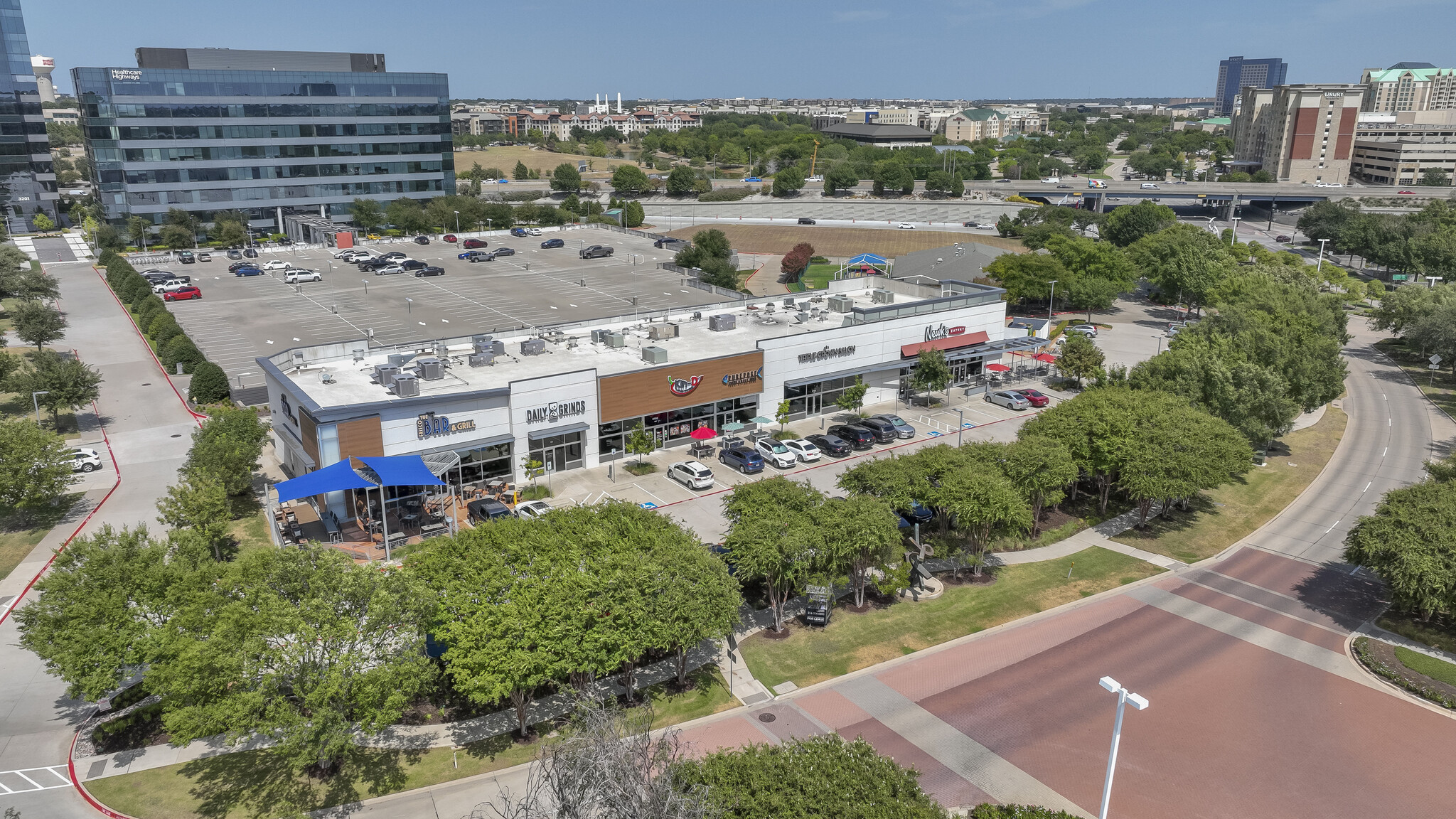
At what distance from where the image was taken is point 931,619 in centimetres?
3416

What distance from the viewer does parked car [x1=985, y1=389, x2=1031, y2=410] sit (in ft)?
195

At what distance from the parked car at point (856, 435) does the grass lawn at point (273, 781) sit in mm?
28902

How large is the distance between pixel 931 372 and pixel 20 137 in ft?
456

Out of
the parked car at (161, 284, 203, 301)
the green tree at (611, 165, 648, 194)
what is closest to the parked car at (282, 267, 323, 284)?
the parked car at (161, 284, 203, 301)

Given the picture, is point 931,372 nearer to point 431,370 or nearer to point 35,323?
point 431,370

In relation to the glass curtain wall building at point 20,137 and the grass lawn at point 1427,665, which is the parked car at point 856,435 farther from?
the glass curtain wall building at point 20,137

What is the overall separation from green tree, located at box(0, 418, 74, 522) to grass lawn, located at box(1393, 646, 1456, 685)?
2111 inches

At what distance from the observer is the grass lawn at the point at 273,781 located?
23.7m

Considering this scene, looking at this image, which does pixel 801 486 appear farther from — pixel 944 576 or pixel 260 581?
pixel 260 581

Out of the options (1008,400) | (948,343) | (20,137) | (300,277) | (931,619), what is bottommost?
(931,619)

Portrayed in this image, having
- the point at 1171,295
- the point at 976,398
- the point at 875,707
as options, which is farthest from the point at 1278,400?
the point at 1171,295

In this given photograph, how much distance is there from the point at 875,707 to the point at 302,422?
29314 mm

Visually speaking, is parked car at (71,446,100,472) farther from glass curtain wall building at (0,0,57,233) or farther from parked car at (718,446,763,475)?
glass curtain wall building at (0,0,57,233)

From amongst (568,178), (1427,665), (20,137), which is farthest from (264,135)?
(1427,665)
